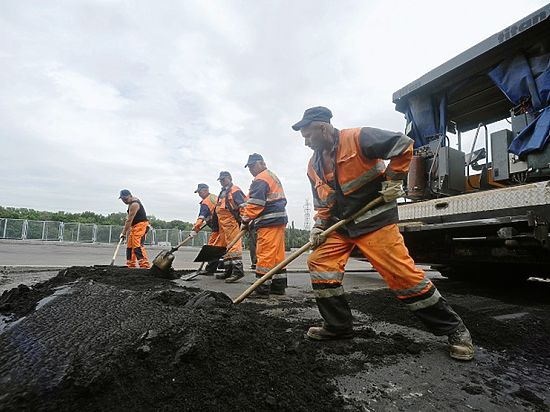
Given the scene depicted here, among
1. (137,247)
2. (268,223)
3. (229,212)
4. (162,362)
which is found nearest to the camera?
(162,362)

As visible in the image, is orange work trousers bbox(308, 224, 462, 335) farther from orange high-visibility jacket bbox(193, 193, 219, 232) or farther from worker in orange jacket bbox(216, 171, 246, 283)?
orange high-visibility jacket bbox(193, 193, 219, 232)

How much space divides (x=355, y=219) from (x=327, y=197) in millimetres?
313

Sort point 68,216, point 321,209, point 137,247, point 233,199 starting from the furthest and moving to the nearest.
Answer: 1. point 68,216
2. point 137,247
3. point 233,199
4. point 321,209

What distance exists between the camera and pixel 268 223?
4.00m

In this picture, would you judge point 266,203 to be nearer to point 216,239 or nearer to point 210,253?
point 210,253

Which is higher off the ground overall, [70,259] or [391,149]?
[391,149]

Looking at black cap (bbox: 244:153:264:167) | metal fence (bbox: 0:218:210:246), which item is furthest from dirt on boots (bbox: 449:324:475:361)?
metal fence (bbox: 0:218:210:246)

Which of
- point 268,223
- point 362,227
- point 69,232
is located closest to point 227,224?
point 268,223

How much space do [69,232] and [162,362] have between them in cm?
2483

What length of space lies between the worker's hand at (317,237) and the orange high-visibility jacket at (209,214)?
423 centimetres

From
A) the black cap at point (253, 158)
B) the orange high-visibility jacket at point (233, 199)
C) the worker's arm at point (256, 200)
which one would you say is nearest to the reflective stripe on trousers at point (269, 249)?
the worker's arm at point (256, 200)

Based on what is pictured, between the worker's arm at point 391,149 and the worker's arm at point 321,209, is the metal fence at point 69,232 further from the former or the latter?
the worker's arm at point 391,149

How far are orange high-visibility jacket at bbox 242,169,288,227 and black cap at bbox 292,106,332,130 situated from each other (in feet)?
6.00

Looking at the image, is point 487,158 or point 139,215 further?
point 139,215
